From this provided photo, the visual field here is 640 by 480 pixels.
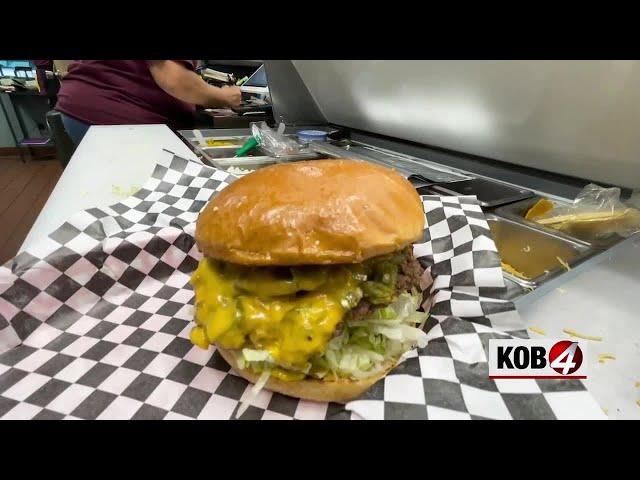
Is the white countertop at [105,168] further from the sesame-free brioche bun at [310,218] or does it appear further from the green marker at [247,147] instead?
the sesame-free brioche bun at [310,218]

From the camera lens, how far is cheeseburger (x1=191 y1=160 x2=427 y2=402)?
3.26ft

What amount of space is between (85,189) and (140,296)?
883 millimetres

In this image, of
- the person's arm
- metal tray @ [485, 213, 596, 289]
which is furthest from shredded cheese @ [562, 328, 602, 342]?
the person's arm

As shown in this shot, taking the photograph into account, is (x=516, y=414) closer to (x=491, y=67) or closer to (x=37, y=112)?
(x=491, y=67)

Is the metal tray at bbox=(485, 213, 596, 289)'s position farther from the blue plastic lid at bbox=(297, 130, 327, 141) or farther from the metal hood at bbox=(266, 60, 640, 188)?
the blue plastic lid at bbox=(297, 130, 327, 141)

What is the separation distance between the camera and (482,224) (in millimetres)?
1416

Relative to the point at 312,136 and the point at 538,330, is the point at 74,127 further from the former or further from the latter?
the point at 538,330

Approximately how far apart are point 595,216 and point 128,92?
3.33 metres

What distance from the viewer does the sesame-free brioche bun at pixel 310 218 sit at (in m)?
0.99

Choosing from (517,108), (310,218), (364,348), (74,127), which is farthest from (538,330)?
(74,127)

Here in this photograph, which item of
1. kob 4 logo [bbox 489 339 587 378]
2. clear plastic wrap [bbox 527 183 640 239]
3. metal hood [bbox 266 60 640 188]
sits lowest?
kob 4 logo [bbox 489 339 587 378]

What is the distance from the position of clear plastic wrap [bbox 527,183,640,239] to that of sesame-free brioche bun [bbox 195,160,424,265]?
2.82 ft

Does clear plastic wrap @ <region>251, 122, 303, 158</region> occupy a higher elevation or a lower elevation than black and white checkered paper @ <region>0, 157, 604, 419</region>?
higher
